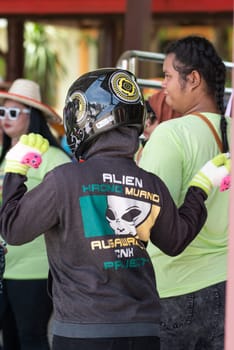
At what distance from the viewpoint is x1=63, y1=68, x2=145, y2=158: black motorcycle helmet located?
272cm

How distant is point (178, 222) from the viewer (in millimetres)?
2875

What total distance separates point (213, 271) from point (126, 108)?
923mm

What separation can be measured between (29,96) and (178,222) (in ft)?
7.73

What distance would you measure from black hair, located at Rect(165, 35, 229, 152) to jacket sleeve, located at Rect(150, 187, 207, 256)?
46cm

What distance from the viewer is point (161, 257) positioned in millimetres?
3344

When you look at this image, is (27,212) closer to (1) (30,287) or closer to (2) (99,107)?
(2) (99,107)

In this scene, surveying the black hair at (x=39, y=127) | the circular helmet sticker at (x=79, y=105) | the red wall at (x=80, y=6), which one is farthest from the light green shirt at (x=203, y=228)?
the red wall at (x=80, y=6)

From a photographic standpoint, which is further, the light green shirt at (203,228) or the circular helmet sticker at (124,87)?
the light green shirt at (203,228)

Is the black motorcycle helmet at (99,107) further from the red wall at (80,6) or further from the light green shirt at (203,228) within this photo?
the red wall at (80,6)

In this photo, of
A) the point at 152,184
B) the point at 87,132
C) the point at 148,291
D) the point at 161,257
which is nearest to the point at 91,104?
the point at 87,132

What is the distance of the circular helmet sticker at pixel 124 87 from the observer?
9.06 ft

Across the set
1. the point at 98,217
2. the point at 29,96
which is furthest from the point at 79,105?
the point at 29,96

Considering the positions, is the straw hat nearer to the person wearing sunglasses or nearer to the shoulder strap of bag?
the person wearing sunglasses

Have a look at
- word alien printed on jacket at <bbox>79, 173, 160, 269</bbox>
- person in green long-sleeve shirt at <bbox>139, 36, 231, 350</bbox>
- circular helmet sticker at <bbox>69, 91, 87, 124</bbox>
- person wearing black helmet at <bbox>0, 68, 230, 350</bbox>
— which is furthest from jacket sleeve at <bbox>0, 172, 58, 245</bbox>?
person in green long-sleeve shirt at <bbox>139, 36, 231, 350</bbox>
